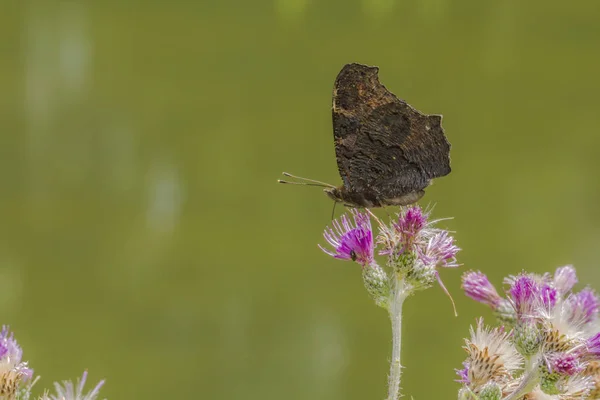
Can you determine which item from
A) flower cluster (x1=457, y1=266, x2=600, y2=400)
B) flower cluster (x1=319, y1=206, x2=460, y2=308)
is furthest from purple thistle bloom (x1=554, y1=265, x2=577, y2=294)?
flower cluster (x1=319, y1=206, x2=460, y2=308)

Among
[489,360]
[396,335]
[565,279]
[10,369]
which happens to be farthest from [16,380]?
[565,279]

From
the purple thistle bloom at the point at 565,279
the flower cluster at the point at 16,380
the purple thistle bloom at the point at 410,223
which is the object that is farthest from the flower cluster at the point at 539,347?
the flower cluster at the point at 16,380

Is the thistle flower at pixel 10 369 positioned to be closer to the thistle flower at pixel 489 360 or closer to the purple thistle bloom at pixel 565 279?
the thistle flower at pixel 489 360

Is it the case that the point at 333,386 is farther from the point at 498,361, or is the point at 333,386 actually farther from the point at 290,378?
the point at 498,361

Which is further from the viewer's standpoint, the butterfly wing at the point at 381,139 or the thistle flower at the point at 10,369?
the butterfly wing at the point at 381,139


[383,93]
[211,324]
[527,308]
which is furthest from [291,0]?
[527,308]

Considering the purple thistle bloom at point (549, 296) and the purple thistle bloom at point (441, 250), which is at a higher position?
the purple thistle bloom at point (441, 250)
